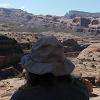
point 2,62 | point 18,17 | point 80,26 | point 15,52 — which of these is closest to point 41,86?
point 2,62

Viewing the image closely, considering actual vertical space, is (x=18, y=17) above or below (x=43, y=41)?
below

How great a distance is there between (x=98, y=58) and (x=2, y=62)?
346 inches

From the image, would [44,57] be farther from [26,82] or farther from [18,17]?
[18,17]

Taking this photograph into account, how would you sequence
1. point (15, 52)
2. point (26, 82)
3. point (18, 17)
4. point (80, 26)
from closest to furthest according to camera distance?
point (26, 82)
point (15, 52)
point (80, 26)
point (18, 17)

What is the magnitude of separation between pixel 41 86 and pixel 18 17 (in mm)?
174125

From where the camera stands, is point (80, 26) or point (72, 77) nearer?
point (72, 77)

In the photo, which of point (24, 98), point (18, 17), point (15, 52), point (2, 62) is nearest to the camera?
point (24, 98)

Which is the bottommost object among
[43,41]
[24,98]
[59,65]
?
[24,98]

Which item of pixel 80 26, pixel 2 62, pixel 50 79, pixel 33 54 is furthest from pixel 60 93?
pixel 80 26

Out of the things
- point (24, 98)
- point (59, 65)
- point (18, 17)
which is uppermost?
point (59, 65)

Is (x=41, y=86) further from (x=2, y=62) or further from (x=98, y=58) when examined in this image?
(x=98, y=58)

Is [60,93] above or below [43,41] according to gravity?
below

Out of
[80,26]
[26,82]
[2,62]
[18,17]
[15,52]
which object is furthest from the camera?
[18,17]

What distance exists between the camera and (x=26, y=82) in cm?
270
